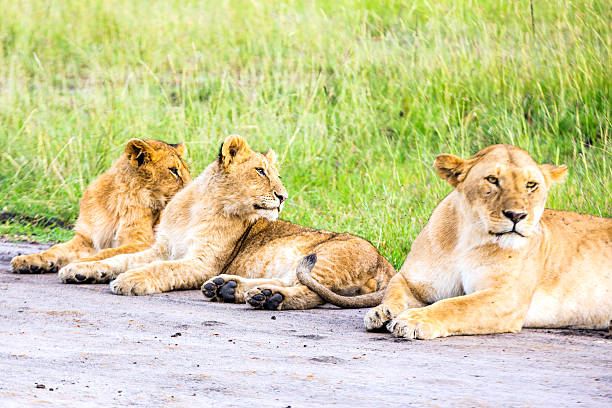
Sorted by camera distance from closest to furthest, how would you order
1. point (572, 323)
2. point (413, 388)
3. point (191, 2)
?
1. point (413, 388)
2. point (572, 323)
3. point (191, 2)

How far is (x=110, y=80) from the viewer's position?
33.9 feet

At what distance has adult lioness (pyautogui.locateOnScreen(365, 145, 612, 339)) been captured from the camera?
391cm

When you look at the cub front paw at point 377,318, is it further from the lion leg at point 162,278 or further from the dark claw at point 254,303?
the lion leg at point 162,278

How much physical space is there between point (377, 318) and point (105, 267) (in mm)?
1964

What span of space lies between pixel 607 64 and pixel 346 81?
258 cm

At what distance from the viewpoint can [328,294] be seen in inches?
186

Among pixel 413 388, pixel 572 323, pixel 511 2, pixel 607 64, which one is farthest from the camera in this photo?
pixel 511 2

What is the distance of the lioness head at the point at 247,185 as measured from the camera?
214 inches

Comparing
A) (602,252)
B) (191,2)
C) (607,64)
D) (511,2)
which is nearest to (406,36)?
(511,2)

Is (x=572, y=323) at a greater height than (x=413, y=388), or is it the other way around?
(x=413, y=388)

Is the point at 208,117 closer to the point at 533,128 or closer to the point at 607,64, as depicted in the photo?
the point at 533,128

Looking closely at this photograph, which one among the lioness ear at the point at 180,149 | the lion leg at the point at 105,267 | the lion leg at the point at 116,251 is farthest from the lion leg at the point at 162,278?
the lioness ear at the point at 180,149

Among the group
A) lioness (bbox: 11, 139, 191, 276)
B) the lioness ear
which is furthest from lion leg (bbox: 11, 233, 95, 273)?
the lioness ear

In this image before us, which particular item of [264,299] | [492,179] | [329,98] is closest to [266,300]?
[264,299]
